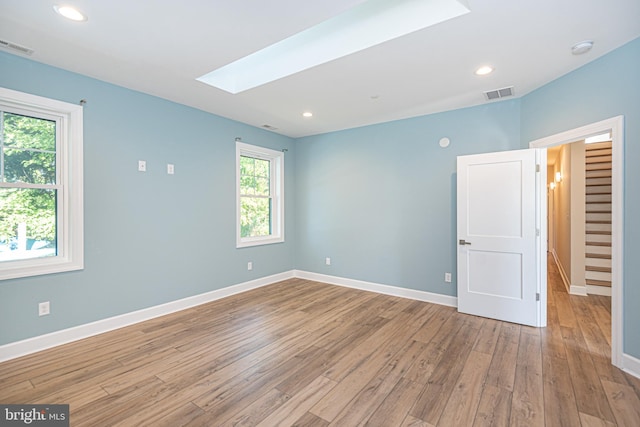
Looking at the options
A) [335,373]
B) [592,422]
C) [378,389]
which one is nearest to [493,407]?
[592,422]

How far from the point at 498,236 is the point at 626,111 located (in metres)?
1.57

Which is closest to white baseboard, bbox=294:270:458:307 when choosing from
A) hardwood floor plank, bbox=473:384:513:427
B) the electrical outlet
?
hardwood floor plank, bbox=473:384:513:427

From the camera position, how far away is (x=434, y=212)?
13.3 feet

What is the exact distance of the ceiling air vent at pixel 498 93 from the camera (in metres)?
3.25

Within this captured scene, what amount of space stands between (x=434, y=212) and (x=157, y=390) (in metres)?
3.65

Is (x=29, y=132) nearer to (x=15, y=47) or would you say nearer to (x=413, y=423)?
(x=15, y=47)

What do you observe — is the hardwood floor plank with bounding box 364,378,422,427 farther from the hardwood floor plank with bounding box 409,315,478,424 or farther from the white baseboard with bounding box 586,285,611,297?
the white baseboard with bounding box 586,285,611,297

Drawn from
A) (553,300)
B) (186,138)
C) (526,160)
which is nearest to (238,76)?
(186,138)

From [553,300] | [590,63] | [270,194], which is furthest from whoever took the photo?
[270,194]

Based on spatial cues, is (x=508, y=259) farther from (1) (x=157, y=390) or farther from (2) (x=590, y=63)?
(1) (x=157, y=390)

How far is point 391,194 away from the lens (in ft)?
14.5

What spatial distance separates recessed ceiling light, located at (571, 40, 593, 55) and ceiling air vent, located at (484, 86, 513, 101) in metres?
0.73

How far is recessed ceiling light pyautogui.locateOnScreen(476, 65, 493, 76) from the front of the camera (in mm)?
2736

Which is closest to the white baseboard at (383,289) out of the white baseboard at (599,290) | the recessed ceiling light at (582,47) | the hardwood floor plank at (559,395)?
the hardwood floor plank at (559,395)
